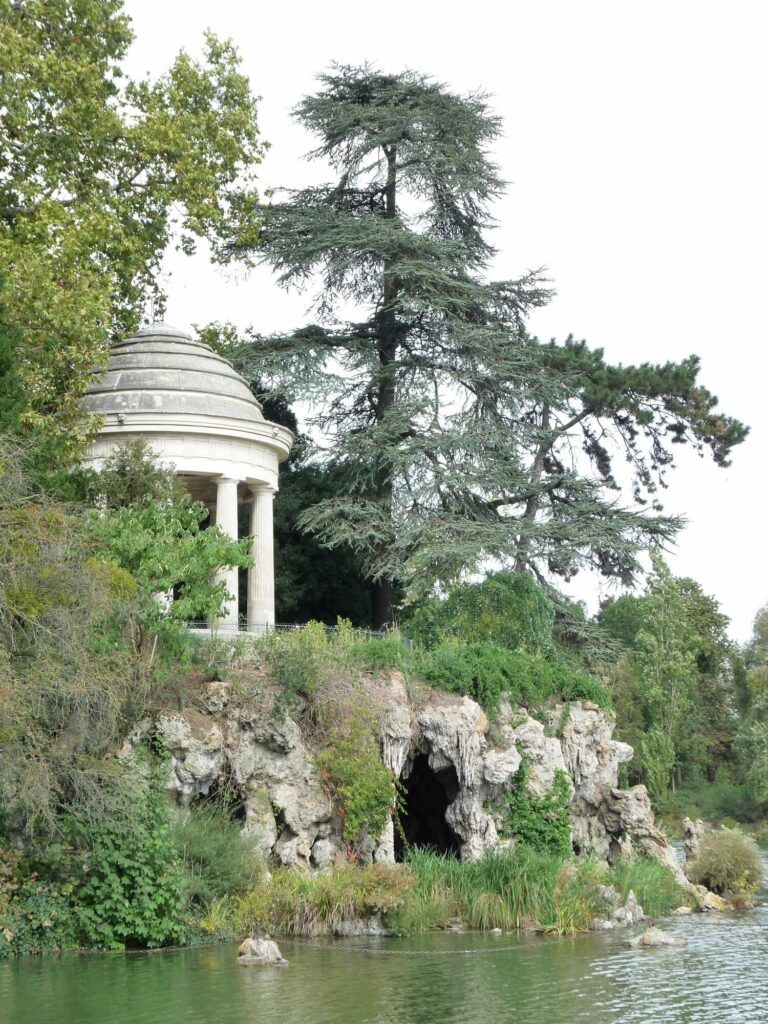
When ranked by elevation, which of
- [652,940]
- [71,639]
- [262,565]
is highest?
[262,565]

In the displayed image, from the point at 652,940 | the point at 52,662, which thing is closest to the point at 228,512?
the point at 52,662

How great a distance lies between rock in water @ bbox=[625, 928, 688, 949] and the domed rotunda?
10.4 metres

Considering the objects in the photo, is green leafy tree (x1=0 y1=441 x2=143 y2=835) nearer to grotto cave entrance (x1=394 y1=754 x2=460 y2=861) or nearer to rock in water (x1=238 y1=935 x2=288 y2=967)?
rock in water (x1=238 y1=935 x2=288 y2=967)

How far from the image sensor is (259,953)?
18.0 metres

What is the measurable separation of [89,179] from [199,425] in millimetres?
8842

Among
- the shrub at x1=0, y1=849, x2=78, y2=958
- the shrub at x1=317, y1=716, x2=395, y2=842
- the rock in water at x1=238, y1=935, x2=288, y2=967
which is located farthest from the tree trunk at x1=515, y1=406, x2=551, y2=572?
the shrub at x1=0, y1=849, x2=78, y2=958

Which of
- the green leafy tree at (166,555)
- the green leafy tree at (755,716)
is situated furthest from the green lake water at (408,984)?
the green leafy tree at (755,716)

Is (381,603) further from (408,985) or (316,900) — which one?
(408,985)

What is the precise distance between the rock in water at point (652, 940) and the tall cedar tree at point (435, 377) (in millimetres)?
13063

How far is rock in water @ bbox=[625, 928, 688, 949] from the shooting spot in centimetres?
2011

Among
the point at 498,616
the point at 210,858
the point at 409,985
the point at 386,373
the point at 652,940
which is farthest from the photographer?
the point at 386,373

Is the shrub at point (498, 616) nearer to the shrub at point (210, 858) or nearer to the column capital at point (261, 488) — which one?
the column capital at point (261, 488)

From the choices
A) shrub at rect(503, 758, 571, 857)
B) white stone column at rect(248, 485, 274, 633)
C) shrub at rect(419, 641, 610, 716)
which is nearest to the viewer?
shrub at rect(503, 758, 571, 857)

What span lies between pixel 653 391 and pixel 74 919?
76.4ft
